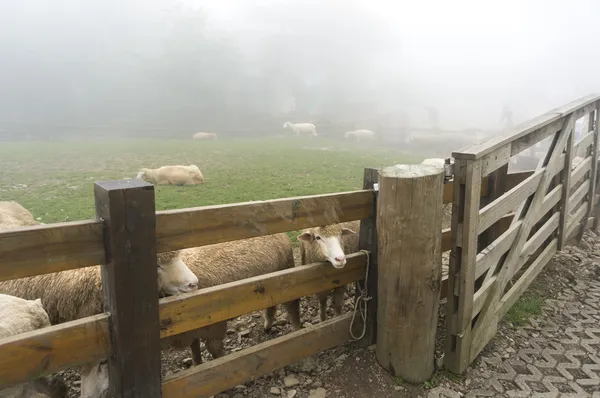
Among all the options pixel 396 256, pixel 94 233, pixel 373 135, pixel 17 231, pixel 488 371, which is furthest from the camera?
pixel 373 135

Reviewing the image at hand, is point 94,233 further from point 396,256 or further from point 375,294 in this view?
point 375,294

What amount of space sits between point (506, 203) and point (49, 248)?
3.76 meters

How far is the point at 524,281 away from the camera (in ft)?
15.9

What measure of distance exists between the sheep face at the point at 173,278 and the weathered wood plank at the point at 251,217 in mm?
620

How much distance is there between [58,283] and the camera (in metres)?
3.48

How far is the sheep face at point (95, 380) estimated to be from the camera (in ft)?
9.87

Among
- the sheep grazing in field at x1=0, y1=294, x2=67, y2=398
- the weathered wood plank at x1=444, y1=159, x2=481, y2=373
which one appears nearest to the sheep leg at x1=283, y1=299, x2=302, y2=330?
the weathered wood plank at x1=444, y1=159, x2=481, y2=373

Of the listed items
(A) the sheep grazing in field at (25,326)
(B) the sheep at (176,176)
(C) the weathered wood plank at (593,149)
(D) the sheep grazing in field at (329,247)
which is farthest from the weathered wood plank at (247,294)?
(B) the sheep at (176,176)

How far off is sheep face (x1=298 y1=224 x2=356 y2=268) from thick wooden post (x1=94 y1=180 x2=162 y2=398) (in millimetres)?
1641

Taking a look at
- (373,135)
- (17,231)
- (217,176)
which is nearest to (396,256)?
(17,231)

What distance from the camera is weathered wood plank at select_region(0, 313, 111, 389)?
2.19 m

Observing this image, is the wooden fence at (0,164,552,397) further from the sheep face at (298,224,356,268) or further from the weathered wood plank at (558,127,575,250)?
the weathered wood plank at (558,127,575,250)

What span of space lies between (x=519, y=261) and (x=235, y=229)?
3410 millimetres

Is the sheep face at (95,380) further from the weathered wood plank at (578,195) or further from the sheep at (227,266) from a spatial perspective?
the weathered wood plank at (578,195)
